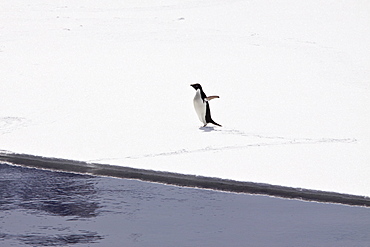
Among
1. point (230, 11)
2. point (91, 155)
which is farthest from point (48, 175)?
point (230, 11)

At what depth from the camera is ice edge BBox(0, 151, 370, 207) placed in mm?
6227

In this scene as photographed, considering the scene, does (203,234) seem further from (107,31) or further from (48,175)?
(107,31)

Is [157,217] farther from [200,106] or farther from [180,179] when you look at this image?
[200,106]

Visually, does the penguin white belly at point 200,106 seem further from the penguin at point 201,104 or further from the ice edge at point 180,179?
the ice edge at point 180,179

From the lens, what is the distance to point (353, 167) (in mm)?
7320

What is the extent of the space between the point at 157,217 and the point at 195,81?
23.6ft

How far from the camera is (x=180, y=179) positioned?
677 centimetres

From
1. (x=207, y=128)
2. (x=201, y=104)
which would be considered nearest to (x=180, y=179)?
(x=201, y=104)

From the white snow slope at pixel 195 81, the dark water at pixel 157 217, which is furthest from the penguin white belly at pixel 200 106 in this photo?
the dark water at pixel 157 217

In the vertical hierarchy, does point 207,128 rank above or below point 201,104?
below

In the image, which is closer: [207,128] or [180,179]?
[180,179]

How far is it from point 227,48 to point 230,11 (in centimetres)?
302

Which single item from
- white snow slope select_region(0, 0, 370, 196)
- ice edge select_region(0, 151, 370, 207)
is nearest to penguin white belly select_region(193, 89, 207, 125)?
white snow slope select_region(0, 0, 370, 196)

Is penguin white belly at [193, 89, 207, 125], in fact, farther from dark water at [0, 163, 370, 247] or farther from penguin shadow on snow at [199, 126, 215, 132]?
dark water at [0, 163, 370, 247]
